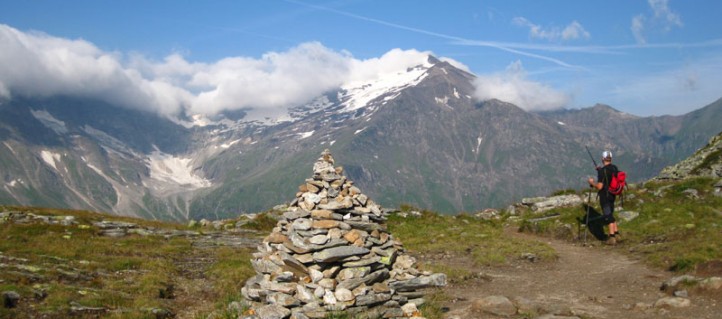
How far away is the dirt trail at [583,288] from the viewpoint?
16.0 meters

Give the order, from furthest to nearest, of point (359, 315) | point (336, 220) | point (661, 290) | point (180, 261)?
1. point (180, 261)
2. point (661, 290)
3. point (336, 220)
4. point (359, 315)

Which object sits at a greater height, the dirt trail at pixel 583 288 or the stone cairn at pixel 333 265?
the stone cairn at pixel 333 265

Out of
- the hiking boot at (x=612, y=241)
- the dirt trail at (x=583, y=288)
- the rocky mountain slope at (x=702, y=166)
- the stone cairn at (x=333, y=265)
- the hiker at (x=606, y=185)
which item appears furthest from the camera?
the rocky mountain slope at (x=702, y=166)

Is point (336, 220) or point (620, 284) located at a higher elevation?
point (336, 220)

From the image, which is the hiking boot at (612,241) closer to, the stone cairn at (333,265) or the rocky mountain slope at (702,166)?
the stone cairn at (333,265)

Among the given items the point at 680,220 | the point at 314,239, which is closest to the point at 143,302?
the point at 314,239

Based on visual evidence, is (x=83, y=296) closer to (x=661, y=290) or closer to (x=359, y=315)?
(x=359, y=315)

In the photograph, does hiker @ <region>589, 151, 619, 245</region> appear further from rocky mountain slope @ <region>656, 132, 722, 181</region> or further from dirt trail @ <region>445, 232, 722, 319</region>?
rocky mountain slope @ <region>656, 132, 722, 181</region>

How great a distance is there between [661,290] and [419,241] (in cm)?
1701

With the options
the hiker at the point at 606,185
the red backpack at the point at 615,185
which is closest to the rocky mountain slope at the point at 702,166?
the red backpack at the point at 615,185

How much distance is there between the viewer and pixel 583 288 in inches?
790

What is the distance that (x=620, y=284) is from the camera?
65.7 feet

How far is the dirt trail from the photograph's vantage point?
629 inches

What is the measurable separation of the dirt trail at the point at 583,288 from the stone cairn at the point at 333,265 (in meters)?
2.53
